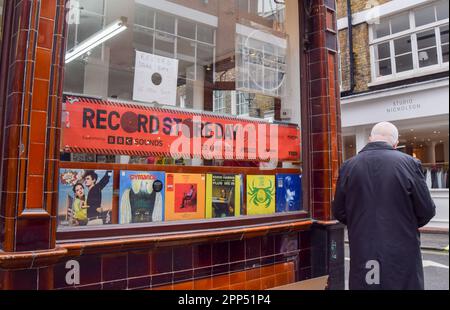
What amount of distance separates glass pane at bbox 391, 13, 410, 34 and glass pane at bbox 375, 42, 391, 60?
451 mm

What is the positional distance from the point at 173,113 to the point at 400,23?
9774 millimetres

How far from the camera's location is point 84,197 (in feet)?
10.5

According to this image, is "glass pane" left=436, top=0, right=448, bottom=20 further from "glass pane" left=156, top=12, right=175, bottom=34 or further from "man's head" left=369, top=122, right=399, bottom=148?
"man's head" left=369, top=122, right=399, bottom=148

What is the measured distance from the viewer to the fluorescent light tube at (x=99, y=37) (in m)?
3.45

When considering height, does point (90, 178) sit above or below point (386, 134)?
below

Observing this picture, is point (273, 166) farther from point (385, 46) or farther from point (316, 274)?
point (385, 46)

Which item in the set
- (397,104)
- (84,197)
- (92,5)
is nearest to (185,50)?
(92,5)

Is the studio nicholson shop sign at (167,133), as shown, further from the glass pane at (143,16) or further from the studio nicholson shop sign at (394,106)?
the studio nicholson shop sign at (394,106)

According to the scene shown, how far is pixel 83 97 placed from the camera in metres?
3.28

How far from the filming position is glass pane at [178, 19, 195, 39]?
4438 millimetres

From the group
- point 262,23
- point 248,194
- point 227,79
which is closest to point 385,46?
point 262,23

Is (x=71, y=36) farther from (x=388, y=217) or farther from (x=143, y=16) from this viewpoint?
(x=388, y=217)

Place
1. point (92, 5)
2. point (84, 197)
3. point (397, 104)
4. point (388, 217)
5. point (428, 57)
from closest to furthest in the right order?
point (388, 217), point (84, 197), point (92, 5), point (428, 57), point (397, 104)
